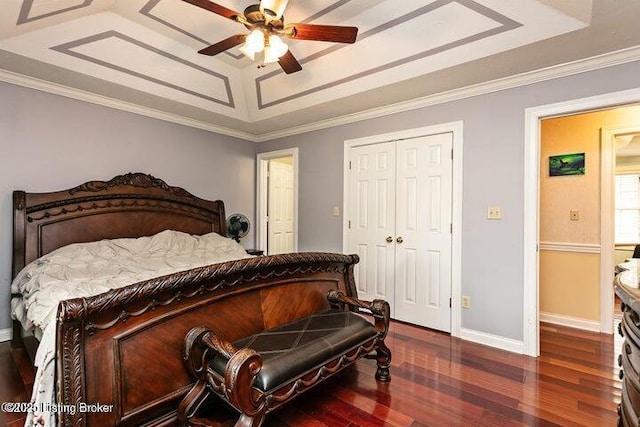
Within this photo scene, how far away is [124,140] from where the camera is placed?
359 centimetres

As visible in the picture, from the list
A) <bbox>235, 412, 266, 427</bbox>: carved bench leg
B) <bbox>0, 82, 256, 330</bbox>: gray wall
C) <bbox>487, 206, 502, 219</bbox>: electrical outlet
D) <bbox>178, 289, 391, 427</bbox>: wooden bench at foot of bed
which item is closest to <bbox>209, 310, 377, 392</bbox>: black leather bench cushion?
<bbox>178, 289, 391, 427</bbox>: wooden bench at foot of bed

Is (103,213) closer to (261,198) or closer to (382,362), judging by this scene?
(261,198)

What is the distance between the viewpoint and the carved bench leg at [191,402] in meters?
1.58

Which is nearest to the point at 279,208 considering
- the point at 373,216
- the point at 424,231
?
the point at 373,216

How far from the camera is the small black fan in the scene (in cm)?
446

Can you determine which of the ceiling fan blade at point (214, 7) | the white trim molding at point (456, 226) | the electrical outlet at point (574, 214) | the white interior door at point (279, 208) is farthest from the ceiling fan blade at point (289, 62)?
the electrical outlet at point (574, 214)

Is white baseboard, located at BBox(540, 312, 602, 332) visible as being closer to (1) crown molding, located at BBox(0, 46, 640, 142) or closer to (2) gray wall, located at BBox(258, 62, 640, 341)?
(2) gray wall, located at BBox(258, 62, 640, 341)

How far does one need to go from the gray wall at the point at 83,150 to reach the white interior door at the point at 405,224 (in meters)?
2.07

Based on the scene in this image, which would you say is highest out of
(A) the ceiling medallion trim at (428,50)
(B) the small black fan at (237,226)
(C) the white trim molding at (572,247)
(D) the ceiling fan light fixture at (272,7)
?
(A) the ceiling medallion trim at (428,50)

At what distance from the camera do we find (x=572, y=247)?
3426 millimetres

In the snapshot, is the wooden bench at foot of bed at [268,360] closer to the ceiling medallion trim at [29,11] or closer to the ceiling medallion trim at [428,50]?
the ceiling medallion trim at [428,50]

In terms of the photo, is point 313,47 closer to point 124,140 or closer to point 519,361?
point 124,140

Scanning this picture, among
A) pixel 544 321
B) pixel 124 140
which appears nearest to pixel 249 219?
pixel 124 140

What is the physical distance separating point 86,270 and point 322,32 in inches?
101
